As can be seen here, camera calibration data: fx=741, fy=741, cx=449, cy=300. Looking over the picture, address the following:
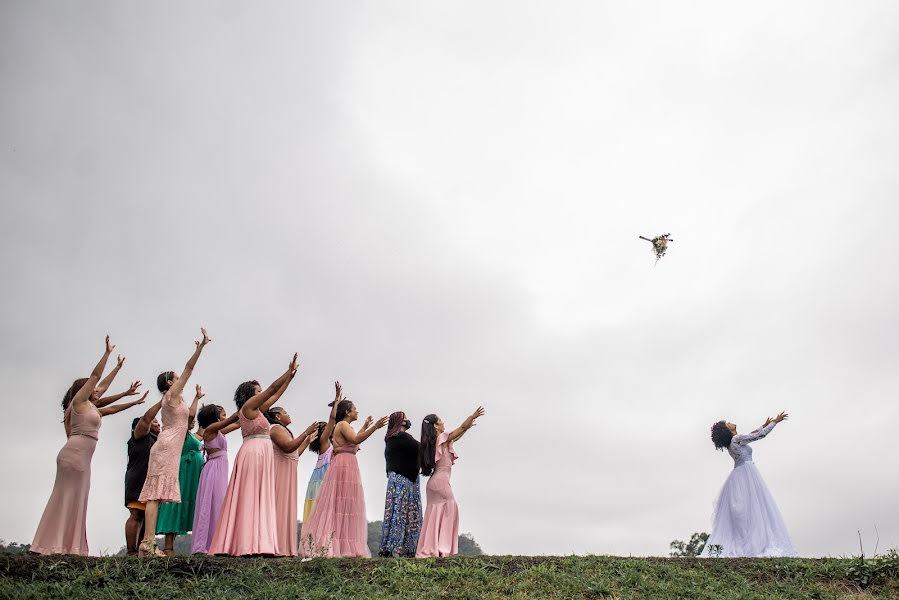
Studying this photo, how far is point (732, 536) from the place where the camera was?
629 inches

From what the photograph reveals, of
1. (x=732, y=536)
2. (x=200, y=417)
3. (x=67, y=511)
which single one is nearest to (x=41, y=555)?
(x=67, y=511)

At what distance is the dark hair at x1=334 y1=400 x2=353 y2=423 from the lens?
46.7 feet

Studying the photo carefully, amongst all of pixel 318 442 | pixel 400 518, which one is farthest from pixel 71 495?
pixel 400 518

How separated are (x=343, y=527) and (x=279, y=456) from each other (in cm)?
176

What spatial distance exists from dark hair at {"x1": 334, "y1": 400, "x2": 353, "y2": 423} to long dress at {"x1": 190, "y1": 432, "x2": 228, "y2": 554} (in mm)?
2135

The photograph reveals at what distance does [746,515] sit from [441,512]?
6747 mm

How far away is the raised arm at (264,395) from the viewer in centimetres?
1198

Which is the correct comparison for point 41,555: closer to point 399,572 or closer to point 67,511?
Result: point 67,511

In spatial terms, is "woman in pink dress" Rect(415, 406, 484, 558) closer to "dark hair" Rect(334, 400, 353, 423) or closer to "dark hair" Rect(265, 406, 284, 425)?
"dark hair" Rect(334, 400, 353, 423)

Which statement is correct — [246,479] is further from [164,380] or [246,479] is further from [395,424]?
[395,424]

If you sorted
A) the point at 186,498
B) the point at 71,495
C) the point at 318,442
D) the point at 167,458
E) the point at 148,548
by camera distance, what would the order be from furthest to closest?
the point at 318,442
the point at 186,498
the point at 71,495
the point at 167,458
the point at 148,548

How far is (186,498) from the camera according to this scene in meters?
13.5

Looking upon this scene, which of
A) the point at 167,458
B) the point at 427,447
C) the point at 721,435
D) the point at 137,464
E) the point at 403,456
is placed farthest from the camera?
the point at 721,435

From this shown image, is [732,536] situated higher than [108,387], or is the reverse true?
[108,387]
